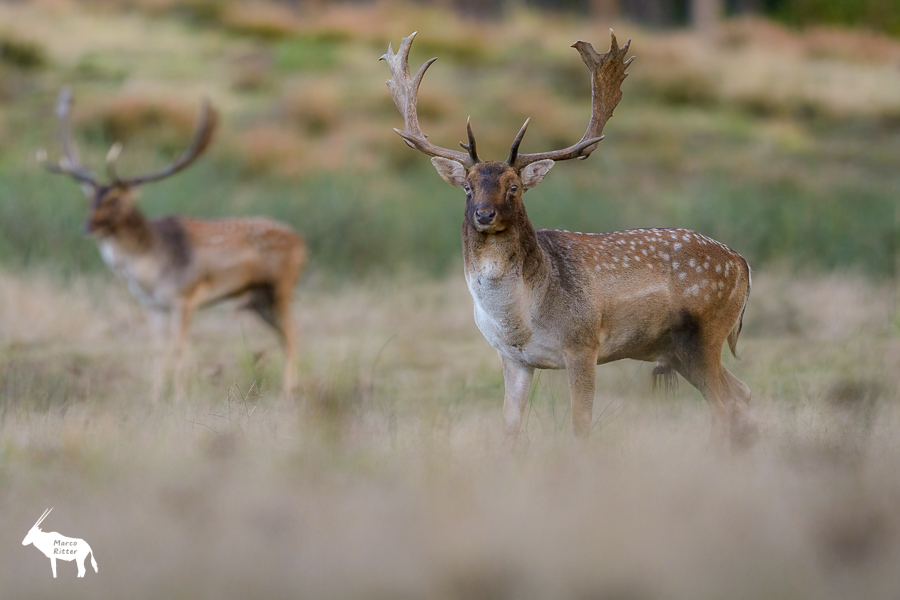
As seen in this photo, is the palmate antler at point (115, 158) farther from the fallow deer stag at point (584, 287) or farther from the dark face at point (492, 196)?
the dark face at point (492, 196)

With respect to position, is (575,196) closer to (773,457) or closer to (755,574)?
(773,457)

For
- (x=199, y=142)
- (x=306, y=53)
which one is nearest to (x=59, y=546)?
(x=199, y=142)

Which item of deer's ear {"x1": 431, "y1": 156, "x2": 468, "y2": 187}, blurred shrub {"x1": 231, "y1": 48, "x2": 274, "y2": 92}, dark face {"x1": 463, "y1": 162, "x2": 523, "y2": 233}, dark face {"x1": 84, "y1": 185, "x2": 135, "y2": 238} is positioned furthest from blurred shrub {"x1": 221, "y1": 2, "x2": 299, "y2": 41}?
dark face {"x1": 463, "y1": 162, "x2": 523, "y2": 233}

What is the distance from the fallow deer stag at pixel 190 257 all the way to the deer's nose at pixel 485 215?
3.93 m

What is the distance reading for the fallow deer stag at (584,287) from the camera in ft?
16.8

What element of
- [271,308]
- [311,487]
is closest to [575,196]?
[271,308]

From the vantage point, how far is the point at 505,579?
139 inches

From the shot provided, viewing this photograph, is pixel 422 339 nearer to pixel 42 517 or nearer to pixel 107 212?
pixel 107 212

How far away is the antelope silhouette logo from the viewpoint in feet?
12.2

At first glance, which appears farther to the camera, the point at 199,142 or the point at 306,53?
the point at 306,53

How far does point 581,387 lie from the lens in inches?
203

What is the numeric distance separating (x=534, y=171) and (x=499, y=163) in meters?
0.16

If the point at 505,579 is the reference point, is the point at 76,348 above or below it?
below

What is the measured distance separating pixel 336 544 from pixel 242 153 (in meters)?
13.1
